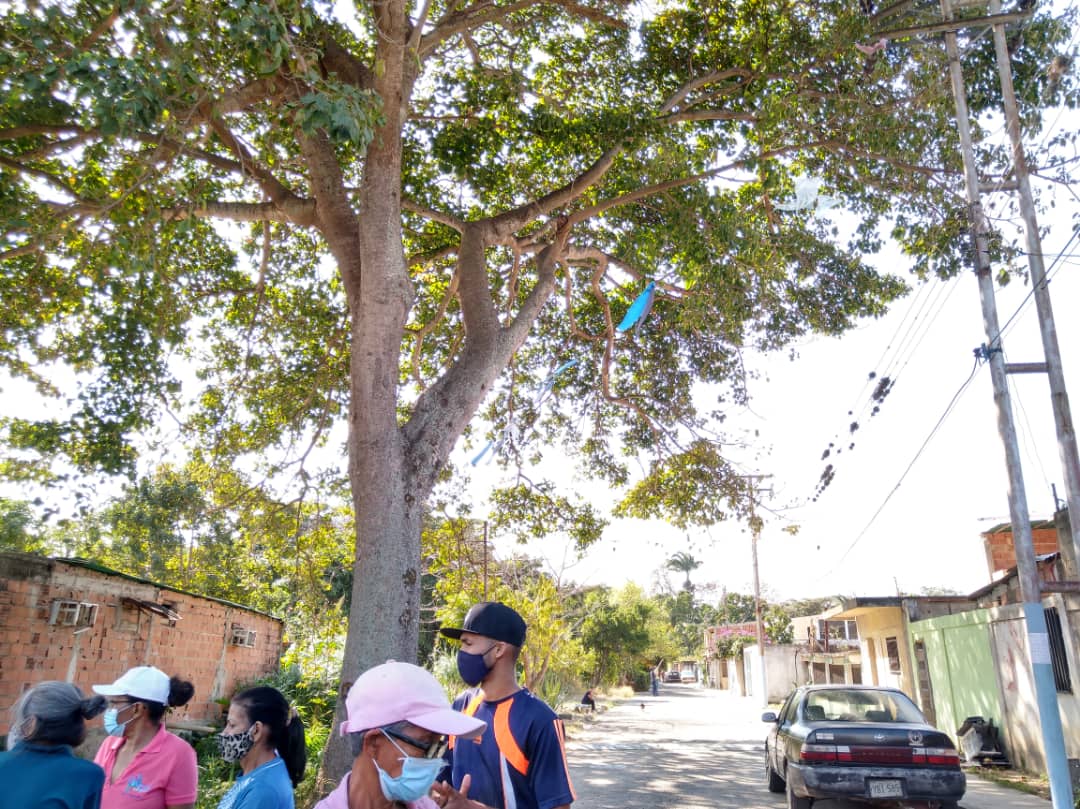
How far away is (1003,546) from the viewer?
70.1ft

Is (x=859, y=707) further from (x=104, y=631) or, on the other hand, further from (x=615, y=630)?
(x=615, y=630)

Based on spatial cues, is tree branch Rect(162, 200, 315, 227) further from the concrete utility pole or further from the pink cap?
the concrete utility pole

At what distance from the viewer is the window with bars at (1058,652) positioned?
11789 millimetres

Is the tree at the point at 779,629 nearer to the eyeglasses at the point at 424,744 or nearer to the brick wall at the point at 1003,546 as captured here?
the brick wall at the point at 1003,546

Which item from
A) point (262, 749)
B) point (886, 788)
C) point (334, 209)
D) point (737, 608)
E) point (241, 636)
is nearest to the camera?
point (262, 749)

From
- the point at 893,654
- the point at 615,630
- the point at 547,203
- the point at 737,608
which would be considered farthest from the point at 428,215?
the point at 737,608

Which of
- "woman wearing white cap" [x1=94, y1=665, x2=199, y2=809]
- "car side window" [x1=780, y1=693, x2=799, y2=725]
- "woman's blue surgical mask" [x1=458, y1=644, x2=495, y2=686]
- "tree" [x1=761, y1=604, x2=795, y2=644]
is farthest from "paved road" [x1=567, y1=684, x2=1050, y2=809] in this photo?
"tree" [x1=761, y1=604, x2=795, y2=644]

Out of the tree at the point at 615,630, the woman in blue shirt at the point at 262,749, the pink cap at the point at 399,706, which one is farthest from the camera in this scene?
the tree at the point at 615,630

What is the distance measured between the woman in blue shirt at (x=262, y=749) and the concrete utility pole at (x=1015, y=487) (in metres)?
8.35

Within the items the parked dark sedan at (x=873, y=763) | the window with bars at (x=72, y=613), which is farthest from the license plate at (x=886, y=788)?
the window with bars at (x=72, y=613)

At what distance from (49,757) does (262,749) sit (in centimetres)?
74

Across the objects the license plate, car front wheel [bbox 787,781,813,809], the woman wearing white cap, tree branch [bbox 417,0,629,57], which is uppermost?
tree branch [bbox 417,0,629,57]

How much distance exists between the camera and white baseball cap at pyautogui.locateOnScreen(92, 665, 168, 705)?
A: 3764mm

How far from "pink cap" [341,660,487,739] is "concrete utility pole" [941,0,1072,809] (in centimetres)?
871
